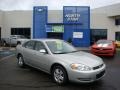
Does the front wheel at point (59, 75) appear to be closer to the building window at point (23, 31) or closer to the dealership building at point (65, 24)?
the dealership building at point (65, 24)

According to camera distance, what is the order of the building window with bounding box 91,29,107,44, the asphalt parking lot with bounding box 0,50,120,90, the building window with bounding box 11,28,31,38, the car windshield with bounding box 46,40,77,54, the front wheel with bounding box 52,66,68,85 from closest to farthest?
the asphalt parking lot with bounding box 0,50,120,90 → the front wheel with bounding box 52,66,68,85 → the car windshield with bounding box 46,40,77,54 → the building window with bounding box 91,29,107,44 → the building window with bounding box 11,28,31,38

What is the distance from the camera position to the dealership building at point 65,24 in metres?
36.8

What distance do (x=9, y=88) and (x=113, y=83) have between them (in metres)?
3.43

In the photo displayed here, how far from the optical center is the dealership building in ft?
121

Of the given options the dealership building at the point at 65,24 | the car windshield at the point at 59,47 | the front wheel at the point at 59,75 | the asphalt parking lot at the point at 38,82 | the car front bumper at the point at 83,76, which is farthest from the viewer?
the dealership building at the point at 65,24

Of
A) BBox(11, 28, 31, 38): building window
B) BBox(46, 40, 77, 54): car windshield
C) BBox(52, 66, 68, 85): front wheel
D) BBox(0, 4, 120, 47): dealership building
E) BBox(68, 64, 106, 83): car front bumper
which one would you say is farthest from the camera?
BBox(11, 28, 31, 38): building window

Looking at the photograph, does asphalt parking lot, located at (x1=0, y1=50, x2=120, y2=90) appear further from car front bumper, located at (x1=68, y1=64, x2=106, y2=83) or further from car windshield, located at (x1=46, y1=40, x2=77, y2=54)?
car windshield, located at (x1=46, y1=40, x2=77, y2=54)

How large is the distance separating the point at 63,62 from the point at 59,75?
50cm

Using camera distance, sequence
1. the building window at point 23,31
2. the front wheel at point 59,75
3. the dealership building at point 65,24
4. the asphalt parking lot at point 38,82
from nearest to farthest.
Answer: the asphalt parking lot at point 38,82 < the front wheel at point 59,75 < the dealership building at point 65,24 < the building window at point 23,31

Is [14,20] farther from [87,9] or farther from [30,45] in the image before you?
[30,45]

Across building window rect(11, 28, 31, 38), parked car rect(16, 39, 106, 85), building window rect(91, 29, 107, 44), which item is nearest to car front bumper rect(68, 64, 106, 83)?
parked car rect(16, 39, 106, 85)

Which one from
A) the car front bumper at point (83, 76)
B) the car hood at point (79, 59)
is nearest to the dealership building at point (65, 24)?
the car hood at point (79, 59)

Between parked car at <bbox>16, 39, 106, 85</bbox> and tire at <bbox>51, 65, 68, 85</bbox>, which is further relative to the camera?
tire at <bbox>51, 65, 68, 85</bbox>

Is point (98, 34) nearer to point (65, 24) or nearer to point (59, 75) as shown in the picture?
point (65, 24)
